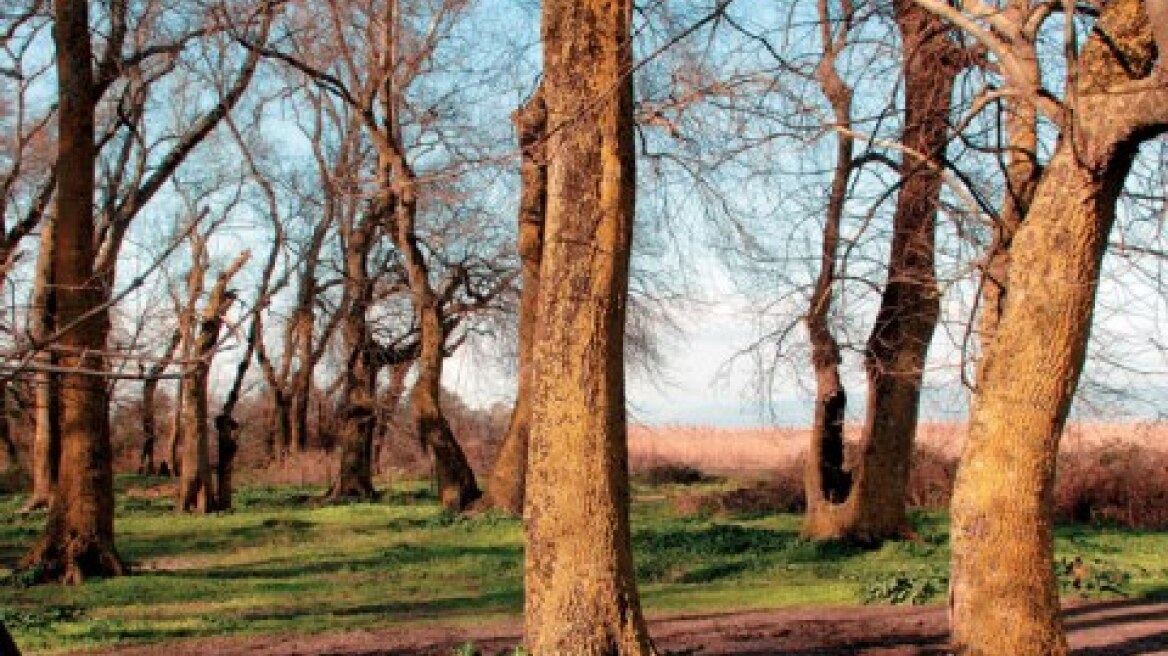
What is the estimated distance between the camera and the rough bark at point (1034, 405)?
23.8 feet

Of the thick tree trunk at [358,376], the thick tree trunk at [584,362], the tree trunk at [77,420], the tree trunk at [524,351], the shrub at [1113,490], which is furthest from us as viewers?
the thick tree trunk at [358,376]

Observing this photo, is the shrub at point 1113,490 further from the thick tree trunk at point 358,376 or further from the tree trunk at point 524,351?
the thick tree trunk at point 358,376

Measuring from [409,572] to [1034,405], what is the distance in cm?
1054

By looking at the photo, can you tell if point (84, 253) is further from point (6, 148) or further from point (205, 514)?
point (6, 148)

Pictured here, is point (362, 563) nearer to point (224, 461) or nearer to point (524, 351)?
point (524, 351)

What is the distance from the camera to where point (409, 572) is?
16.2 metres

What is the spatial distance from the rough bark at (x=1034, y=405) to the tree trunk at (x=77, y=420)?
10963 mm

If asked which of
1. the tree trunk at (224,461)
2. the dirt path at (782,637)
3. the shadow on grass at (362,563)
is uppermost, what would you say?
the tree trunk at (224,461)

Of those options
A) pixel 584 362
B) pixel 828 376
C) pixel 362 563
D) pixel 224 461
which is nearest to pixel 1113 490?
pixel 828 376

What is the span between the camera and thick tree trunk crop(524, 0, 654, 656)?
7.66 m

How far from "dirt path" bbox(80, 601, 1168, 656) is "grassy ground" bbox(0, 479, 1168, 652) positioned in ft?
2.18

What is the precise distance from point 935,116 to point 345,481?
766 inches

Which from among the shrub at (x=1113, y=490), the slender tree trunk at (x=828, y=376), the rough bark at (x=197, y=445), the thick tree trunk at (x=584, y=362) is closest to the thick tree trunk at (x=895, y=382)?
the slender tree trunk at (x=828, y=376)

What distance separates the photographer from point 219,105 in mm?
19000
